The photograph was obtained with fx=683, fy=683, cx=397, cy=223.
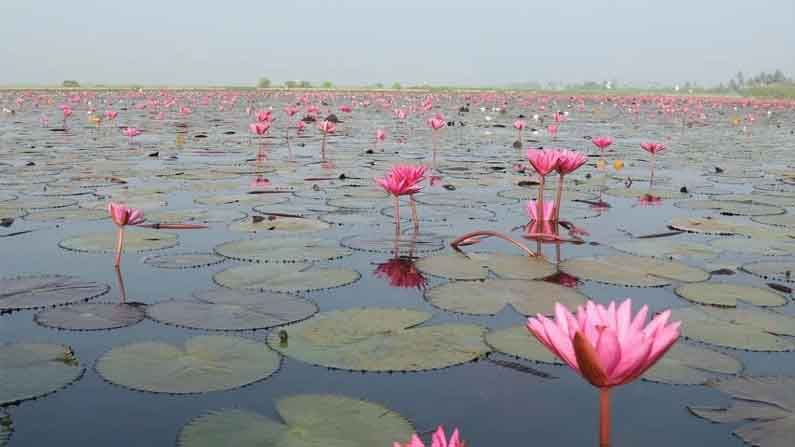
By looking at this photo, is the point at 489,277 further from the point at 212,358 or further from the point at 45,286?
the point at 45,286

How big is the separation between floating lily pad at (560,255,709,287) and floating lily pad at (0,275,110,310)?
6.95 feet

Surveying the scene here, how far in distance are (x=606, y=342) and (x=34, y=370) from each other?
1699mm

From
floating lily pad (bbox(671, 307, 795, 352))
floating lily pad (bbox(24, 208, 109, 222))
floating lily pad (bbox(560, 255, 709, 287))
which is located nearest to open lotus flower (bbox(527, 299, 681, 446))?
floating lily pad (bbox(671, 307, 795, 352))

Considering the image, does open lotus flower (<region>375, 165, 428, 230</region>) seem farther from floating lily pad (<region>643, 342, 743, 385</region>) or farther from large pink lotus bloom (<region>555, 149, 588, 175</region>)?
floating lily pad (<region>643, 342, 743, 385</region>)

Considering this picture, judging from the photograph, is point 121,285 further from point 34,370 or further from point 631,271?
point 631,271

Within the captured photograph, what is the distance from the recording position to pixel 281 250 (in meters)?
3.48

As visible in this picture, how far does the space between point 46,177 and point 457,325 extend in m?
4.72

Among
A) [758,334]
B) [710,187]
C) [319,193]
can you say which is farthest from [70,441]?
[710,187]

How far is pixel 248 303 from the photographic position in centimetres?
266

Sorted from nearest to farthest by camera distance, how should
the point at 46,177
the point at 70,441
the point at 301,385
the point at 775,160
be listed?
the point at 70,441 → the point at 301,385 → the point at 46,177 → the point at 775,160

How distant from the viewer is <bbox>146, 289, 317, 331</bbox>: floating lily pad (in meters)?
2.47

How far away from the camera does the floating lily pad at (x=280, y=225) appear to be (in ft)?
13.2

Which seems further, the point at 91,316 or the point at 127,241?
the point at 127,241

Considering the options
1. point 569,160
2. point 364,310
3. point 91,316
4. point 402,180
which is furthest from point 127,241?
point 569,160
